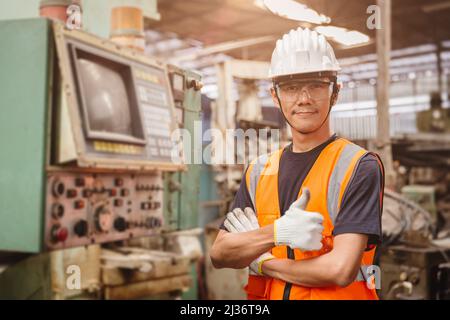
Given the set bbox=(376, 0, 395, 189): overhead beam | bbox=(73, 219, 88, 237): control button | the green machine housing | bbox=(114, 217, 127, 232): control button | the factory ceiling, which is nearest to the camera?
the green machine housing

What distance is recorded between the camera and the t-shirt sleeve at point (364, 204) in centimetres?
122

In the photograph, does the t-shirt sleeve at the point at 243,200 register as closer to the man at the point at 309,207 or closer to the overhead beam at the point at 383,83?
the man at the point at 309,207

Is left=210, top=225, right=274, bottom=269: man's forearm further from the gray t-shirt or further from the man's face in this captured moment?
the man's face

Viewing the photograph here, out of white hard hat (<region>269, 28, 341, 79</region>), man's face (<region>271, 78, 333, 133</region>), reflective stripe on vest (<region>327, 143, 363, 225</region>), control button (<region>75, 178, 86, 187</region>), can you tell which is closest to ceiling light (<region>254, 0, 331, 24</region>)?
white hard hat (<region>269, 28, 341, 79</region>)

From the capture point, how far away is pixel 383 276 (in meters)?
2.96

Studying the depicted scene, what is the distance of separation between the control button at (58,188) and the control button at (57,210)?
0.12 ft

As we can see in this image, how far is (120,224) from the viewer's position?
2.00 meters

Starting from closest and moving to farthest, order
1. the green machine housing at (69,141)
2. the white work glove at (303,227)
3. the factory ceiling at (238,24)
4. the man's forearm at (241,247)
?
the white work glove at (303,227), the man's forearm at (241,247), the green machine housing at (69,141), the factory ceiling at (238,24)

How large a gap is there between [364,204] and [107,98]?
1.14 metres

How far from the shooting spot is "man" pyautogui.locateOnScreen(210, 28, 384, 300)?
122 cm

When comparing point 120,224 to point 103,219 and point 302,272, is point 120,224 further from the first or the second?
point 302,272

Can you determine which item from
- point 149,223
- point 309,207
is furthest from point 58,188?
point 309,207

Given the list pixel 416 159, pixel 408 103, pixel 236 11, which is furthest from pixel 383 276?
pixel 408 103

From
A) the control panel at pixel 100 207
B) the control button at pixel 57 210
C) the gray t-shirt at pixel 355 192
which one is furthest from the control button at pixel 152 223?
the gray t-shirt at pixel 355 192
